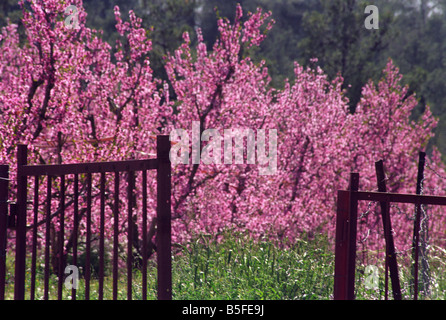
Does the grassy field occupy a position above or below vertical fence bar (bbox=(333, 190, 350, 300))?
below

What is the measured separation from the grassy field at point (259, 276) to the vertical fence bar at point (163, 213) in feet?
3.14

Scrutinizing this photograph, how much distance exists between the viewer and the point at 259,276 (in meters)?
6.04

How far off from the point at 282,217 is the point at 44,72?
4895 mm

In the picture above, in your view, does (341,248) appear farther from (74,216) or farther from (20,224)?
(20,224)

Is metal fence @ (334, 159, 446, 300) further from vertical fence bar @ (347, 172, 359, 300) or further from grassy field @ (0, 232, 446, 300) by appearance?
grassy field @ (0, 232, 446, 300)

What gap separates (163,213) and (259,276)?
177 cm

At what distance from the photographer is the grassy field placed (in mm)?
5719

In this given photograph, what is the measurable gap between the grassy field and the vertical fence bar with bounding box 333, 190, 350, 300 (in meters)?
1.18

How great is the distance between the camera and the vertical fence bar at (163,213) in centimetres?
471

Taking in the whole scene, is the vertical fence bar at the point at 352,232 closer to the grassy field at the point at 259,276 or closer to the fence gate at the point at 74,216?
the grassy field at the point at 259,276

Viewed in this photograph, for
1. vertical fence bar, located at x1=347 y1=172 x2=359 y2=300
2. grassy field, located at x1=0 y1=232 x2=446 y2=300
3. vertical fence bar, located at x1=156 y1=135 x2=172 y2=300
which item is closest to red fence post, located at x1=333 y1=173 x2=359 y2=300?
vertical fence bar, located at x1=347 y1=172 x2=359 y2=300

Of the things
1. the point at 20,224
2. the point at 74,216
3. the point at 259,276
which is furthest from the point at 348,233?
the point at 20,224

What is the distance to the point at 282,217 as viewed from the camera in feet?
34.0

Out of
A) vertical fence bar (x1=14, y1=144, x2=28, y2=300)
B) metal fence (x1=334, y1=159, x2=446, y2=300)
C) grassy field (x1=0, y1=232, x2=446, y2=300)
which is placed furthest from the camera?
grassy field (x1=0, y1=232, x2=446, y2=300)
